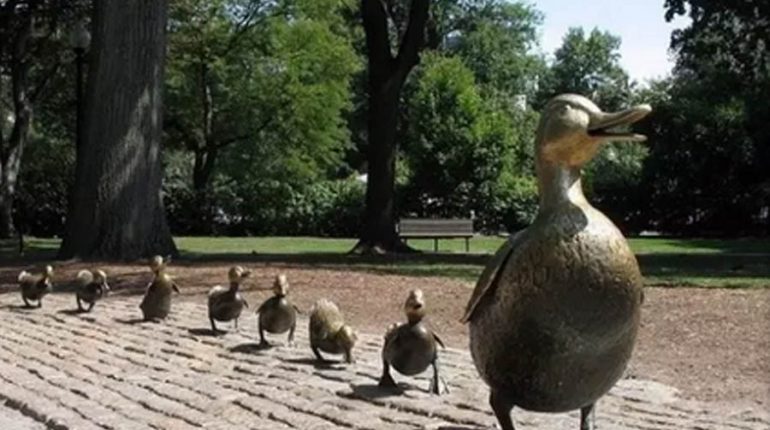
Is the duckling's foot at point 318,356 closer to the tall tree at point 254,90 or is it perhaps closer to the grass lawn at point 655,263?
the grass lawn at point 655,263

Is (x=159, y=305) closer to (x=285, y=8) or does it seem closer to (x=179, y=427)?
(x=179, y=427)

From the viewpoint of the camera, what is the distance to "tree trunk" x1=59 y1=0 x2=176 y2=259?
16.1 metres

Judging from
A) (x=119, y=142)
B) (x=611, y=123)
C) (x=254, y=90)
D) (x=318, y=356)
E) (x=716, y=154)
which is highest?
(x=254, y=90)

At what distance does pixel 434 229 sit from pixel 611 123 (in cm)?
2045

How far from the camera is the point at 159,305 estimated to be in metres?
9.80

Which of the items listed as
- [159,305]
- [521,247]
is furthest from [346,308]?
[521,247]

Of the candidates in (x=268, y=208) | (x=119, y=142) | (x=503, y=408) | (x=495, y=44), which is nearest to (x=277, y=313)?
(x=503, y=408)

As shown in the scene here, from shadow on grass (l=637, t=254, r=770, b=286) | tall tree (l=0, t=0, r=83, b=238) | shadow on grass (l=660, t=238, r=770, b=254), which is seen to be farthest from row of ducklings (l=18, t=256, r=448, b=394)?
tall tree (l=0, t=0, r=83, b=238)

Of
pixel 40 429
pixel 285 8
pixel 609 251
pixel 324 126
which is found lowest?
pixel 40 429

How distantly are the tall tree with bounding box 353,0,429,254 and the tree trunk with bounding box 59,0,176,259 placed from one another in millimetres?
5286

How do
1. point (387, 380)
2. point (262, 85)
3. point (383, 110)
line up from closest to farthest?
point (387, 380) < point (383, 110) < point (262, 85)

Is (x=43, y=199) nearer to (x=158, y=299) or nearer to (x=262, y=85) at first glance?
(x=262, y=85)

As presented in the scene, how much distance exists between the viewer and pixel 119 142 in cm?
1622

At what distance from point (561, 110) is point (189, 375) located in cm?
378
